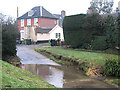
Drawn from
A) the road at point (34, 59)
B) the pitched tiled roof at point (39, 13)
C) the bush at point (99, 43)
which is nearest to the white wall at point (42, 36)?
the pitched tiled roof at point (39, 13)

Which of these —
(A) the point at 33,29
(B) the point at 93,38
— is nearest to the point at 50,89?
(B) the point at 93,38

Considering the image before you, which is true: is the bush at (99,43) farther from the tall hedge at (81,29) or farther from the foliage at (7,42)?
the foliage at (7,42)

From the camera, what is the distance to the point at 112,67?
11758 mm

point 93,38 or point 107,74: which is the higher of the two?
point 93,38

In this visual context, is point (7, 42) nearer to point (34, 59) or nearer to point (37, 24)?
point (34, 59)

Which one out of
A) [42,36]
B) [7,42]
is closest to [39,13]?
[42,36]

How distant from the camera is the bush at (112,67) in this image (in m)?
11.6

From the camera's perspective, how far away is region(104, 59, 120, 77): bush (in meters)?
11.6

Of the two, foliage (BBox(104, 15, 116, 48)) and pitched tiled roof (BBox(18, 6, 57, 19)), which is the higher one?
pitched tiled roof (BBox(18, 6, 57, 19))

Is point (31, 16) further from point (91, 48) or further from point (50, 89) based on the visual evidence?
point (50, 89)

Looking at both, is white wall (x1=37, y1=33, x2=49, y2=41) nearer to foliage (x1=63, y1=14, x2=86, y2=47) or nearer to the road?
foliage (x1=63, y1=14, x2=86, y2=47)

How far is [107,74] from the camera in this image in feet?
39.8

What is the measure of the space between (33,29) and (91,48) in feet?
69.2

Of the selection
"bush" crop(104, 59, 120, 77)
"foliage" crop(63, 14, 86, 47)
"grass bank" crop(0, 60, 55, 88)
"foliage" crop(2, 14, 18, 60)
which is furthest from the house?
"grass bank" crop(0, 60, 55, 88)
